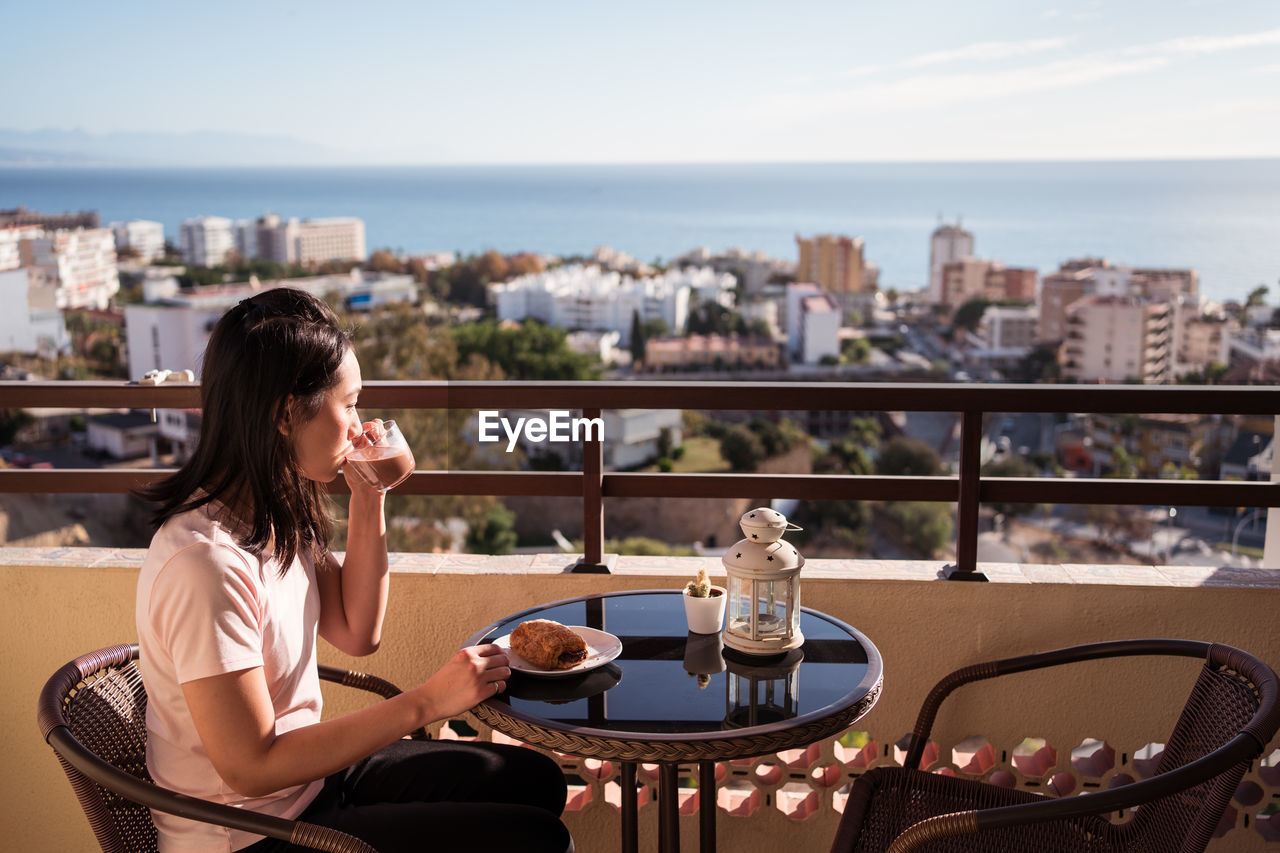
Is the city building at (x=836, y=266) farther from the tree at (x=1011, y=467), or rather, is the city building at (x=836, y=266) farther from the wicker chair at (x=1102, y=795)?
the wicker chair at (x=1102, y=795)

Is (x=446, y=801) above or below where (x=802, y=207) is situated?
below

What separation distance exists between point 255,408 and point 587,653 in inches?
21.8

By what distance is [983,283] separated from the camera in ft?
131

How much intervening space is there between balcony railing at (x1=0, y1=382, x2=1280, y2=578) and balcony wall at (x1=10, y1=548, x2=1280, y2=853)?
122 mm

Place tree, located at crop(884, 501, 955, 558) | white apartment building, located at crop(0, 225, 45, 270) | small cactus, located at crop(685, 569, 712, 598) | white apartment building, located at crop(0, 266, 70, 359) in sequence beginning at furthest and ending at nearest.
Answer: white apartment building, located at crop(0, 225, 45, 270) < tree, located at crop(884, 501, 955, 558) < white apartment building, located at crop(0, 266, 70, 359) < small cactus, located at crop(685, 569, 712, 598)

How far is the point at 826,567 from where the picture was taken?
1939 millimetres

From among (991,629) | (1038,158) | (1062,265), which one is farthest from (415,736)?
(1038,158)

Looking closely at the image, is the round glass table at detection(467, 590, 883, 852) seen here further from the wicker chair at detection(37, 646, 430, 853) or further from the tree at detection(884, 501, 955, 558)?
the tree at detection(884, 501, 955, 558)

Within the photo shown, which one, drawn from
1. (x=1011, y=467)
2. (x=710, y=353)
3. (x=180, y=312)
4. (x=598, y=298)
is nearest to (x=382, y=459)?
(x=1011, y=467)

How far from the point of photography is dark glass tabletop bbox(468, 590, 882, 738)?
3.93 ft

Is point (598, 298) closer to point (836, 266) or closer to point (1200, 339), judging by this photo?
point (836, 266)

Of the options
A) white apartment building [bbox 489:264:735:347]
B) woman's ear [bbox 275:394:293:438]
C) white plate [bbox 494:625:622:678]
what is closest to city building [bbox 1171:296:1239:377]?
white apartment building [bbox 489:264:735:347]

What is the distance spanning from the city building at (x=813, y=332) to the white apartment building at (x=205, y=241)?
72.2 ft
